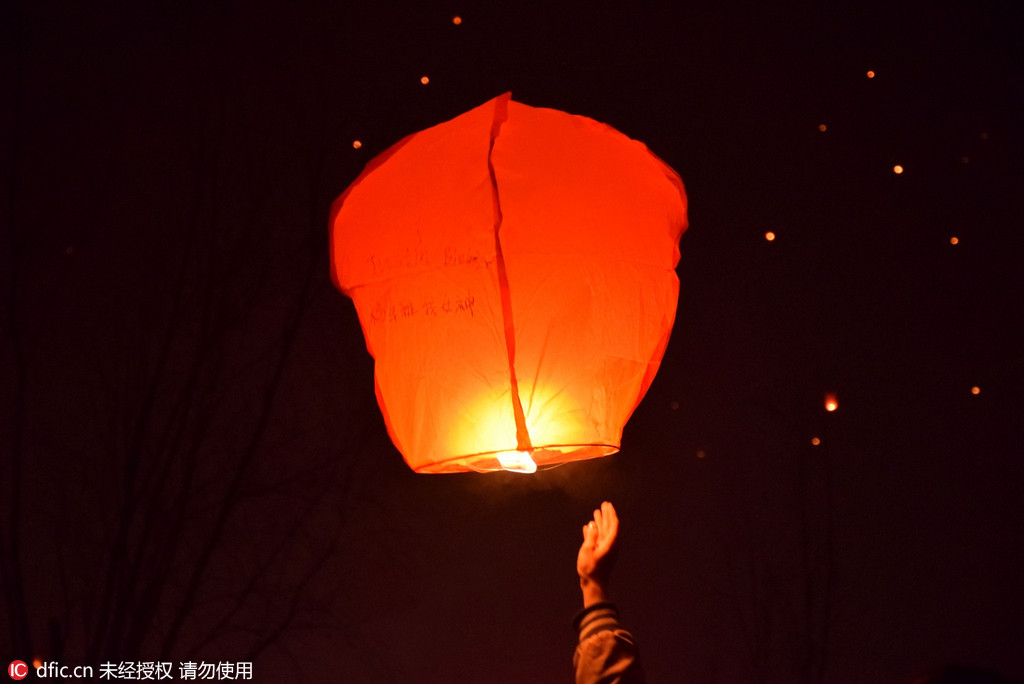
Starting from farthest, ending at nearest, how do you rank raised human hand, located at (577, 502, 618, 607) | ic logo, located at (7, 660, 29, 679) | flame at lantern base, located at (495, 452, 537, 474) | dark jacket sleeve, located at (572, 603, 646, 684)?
ic logo, located at (7, 660, 29, 679) < flame at lantern base, located at (495, 452, 537, 474) < raised human hand, located at (577, 502, 618, 607) < dark jacket sleeve, located at (572, 603, 646, 684)

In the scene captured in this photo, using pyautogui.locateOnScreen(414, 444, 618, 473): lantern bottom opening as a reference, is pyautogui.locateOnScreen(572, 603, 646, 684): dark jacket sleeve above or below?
below

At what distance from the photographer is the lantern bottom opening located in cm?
163

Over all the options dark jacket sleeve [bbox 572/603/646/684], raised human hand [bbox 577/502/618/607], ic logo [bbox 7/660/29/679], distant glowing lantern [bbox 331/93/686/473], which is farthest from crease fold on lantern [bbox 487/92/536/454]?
ic logo [bbox 7/660/29/679]

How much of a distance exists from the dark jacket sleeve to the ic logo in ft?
6.42

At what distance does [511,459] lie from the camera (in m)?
1.67

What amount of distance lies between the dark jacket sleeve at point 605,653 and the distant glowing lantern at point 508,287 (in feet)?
1.03

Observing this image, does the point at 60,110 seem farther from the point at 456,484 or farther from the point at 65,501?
the point at 456,484

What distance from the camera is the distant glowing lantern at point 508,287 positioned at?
160 centimetres

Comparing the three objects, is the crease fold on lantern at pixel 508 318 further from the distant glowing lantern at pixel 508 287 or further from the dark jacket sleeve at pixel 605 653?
the dark jacket sleeve at pixel 605 653

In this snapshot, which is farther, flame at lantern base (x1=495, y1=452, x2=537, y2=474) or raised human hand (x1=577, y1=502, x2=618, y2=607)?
flame at lantern base (x1=495, y1=452, x2=537, y2=474)

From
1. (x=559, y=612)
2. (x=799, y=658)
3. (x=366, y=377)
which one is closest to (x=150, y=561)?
(x=366, y=377)

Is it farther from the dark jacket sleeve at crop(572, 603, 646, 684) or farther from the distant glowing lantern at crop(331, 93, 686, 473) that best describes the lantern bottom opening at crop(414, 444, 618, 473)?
the dark jacket sleeve at crop(572, 603, 646, 684)

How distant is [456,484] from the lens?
11.0 ft

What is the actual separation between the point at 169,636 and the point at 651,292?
6.61 feet
